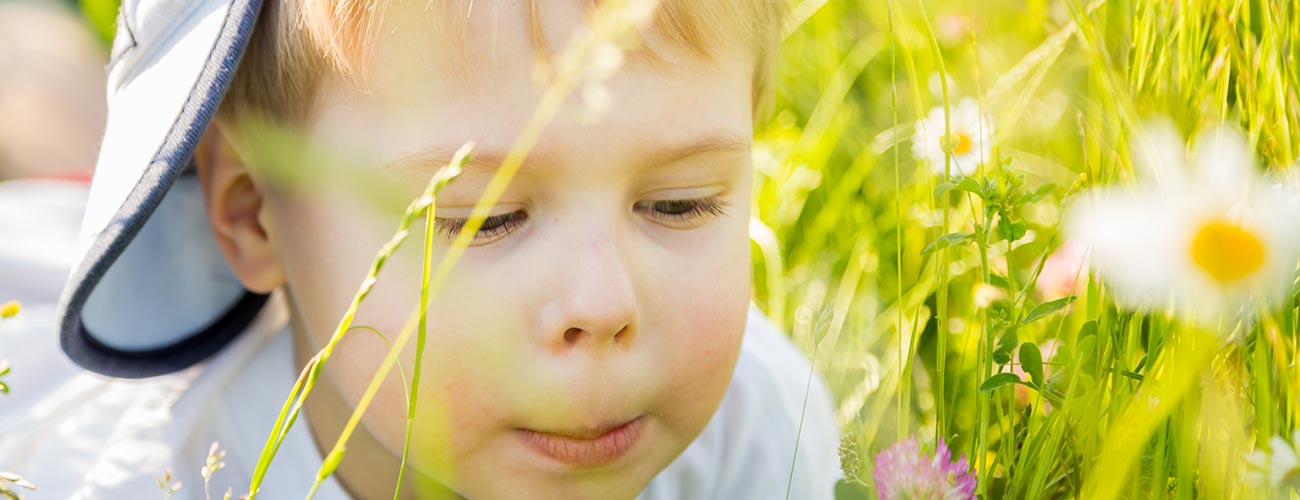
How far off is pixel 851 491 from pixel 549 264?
1.03 ft

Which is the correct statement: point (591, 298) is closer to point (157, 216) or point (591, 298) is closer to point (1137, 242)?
point (1137, 242)

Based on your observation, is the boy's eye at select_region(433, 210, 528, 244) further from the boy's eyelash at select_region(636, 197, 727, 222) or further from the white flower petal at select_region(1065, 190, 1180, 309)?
the white flower petal at select_region(1065, 190, 1180, 309)

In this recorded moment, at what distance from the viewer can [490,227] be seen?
0.94 meters

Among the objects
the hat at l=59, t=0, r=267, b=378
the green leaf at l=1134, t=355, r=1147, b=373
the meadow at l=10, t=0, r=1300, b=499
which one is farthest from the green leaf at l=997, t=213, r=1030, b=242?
the hat at l=59, t=0, r=267, b=378

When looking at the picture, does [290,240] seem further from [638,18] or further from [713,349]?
[638,18]

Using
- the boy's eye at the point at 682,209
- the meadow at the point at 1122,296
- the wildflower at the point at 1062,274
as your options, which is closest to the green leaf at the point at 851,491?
the meadow at the point at 1122,296

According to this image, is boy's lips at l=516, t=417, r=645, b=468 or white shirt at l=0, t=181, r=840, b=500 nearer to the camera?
boy's lips at l=516, t=417, r=645, b=468

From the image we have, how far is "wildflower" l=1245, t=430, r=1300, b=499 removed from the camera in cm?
67

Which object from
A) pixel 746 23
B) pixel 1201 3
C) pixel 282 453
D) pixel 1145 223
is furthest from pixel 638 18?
pixel 282 453

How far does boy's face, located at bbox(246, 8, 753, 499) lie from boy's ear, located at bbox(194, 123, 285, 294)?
71 millimetres

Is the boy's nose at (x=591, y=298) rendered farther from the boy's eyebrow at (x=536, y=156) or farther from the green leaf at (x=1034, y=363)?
the green leaf at (x=1034, y=363)

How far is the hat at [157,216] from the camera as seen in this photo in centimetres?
99

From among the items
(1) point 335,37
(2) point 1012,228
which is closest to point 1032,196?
(2) point 1012,228

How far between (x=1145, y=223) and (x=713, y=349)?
17.6 inches
